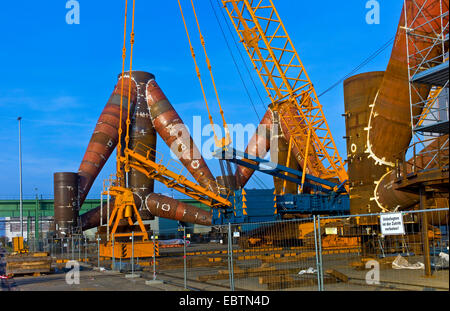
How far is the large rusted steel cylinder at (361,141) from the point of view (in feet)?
89.2

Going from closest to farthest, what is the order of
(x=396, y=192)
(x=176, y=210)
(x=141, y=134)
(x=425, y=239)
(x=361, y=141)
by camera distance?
(x=425, y=239) → (x=396, y=192) → (x=361, y=141) → (x=176, y=210) → (x=141, y=134)

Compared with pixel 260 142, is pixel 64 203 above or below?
below

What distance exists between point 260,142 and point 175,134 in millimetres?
12809

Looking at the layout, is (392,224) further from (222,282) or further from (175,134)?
(175,134)

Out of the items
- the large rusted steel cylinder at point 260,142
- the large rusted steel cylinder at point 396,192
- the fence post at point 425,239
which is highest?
the large rusted steel cylinder at point 260,142

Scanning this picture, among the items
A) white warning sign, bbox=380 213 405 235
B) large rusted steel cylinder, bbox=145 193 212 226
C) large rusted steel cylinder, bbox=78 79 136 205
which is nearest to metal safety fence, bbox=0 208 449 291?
white warning sign, bbox=380 213 405 235

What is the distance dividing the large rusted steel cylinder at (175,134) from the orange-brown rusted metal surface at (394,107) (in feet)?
115

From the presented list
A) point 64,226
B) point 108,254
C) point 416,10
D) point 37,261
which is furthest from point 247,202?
point 64,226

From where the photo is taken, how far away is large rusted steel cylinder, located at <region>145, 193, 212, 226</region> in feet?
196

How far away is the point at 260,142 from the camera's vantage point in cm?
6681

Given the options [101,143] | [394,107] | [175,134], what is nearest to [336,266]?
[394,107]

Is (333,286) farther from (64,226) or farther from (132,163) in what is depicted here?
(64,226)

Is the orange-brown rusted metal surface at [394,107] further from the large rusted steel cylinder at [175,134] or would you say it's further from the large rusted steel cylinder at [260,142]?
the large rusted steel cylinder at [260,142]

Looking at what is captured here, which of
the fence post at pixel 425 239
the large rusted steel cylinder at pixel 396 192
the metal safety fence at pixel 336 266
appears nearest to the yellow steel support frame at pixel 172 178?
the metal safety fence at pixel 336 266
